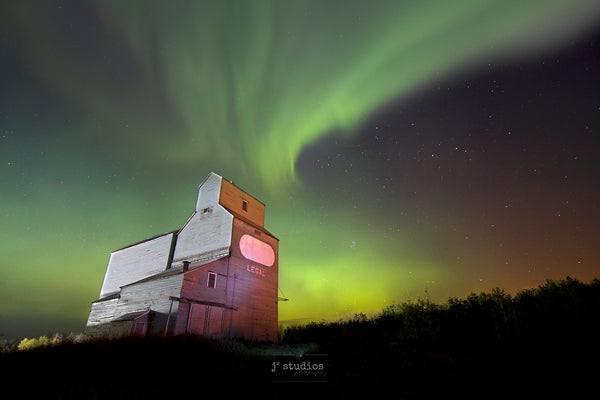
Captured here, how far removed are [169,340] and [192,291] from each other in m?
7.70

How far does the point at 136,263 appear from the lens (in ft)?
104

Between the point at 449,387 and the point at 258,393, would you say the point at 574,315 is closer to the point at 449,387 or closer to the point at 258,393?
the point at 449,387

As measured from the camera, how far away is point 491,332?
13398mm

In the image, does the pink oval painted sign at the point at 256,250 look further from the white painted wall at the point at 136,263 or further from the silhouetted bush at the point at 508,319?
the silhouetted bush at the point at 508,319

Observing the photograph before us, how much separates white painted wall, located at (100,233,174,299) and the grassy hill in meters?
18.2

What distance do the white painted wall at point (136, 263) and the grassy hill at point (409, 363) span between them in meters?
18.2

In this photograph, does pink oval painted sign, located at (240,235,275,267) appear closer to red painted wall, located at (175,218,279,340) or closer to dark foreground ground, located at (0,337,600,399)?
red painted wall, located at (175,218,279,340)

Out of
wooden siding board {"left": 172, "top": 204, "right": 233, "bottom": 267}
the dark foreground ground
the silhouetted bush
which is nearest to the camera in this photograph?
the dark foreground ground

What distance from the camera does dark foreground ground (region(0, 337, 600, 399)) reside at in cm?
594

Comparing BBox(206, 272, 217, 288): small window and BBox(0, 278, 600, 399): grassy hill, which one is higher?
BBox(206, 272, 217, 288): small window

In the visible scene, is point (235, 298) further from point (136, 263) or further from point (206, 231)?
point (136, 263)

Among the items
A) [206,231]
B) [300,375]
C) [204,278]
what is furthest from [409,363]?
[206,231]

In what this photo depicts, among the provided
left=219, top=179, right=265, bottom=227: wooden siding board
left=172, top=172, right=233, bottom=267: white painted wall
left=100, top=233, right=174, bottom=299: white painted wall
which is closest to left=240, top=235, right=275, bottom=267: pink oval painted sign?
left=172, top=172, right=233, bottom=267: white painted wall

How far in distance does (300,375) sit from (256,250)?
20.0 metres
